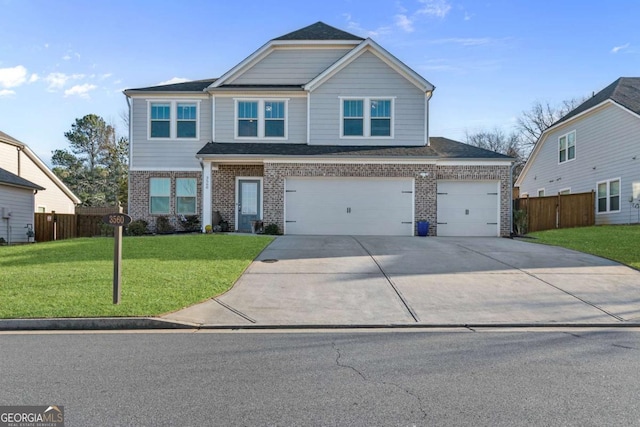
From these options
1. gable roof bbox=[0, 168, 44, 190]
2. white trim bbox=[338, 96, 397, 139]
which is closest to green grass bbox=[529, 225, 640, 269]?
white trim bbox=[338, 96, 397, 139]

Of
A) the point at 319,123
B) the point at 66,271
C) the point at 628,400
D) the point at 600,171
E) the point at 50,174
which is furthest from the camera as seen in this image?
the point at 50,174

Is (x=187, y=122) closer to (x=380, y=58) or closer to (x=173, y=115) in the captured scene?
(x=173, y=115)

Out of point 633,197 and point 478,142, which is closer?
point 633,197

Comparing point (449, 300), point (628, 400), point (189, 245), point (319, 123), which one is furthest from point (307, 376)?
point (319, 123)

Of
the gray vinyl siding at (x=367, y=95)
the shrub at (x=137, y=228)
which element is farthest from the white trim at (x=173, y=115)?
the gray vinyl siding at (x=367, y=95)

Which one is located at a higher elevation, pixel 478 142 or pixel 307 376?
pixel 478 142

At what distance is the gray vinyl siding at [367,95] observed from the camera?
1916 centimetres

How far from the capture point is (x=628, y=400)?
405 cm

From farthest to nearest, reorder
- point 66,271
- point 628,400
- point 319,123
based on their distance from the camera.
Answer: point 319,123, point 66,271, point 628,400

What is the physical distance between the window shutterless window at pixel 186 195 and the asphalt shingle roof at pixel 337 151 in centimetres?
207

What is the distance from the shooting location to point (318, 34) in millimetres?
20906

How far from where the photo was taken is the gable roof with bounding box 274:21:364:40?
2050 centimetres

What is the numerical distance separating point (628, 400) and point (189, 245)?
38.9ft

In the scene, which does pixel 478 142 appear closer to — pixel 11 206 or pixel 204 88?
pixel 204 88
